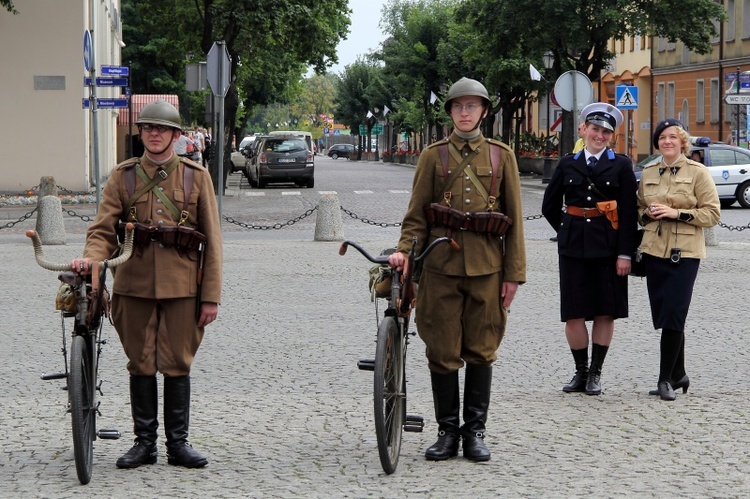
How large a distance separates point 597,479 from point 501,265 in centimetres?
113

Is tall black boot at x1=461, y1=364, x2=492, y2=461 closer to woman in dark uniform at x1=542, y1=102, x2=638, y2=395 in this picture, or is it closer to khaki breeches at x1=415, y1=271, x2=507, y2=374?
khaki breeches at x1=415, y1=271, x2=507, y2=374

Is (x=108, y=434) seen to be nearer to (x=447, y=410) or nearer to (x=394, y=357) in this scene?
(x=394, y=357)

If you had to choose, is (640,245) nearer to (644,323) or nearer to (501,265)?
(501,265)

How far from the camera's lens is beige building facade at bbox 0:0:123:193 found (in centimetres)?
3469

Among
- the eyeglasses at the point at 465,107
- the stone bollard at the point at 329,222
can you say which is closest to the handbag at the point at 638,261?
the eyeglasses at the point at 465,107

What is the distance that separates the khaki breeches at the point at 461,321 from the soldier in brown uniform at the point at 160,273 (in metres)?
1.03

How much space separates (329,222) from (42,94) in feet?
52.5

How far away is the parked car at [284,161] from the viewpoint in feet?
143

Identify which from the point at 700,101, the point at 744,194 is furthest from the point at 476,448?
the point at 700,101

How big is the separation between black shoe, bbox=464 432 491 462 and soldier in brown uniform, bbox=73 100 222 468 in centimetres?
122

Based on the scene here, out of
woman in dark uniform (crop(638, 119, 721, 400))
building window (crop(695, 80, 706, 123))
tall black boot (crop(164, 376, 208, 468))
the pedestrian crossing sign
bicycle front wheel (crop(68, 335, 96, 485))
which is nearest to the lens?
bicycle front wheel (crop(68, 335, 96, 485))

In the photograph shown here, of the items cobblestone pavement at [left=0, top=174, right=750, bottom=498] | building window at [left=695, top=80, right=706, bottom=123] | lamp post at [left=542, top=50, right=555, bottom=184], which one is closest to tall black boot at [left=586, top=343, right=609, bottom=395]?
cobblestone pavement at [left=0, top=174, right=750, bottom=498]

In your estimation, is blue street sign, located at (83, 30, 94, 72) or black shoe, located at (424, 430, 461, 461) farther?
blue street sign, located at (83, 30, 94, 72)

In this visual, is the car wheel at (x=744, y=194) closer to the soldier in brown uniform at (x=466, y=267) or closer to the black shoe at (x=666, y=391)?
the black shoe at (x=666, y=391)
